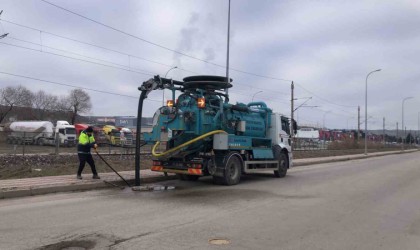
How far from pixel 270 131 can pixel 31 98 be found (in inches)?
3016

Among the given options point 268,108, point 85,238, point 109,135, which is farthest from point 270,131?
point 109,135

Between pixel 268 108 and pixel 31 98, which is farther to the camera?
pixel 31 98

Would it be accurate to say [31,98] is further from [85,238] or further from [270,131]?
[85,238]

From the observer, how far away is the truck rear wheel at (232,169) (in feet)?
45.8

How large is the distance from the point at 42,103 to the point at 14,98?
9.22 meters

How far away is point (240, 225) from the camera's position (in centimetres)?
777

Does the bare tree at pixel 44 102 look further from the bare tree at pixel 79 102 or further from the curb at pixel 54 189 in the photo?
the curb at pixel 54 189

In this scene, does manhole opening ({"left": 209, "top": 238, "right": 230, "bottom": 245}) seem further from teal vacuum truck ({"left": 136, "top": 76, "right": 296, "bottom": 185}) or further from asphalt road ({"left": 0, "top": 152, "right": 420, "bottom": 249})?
teal vacuum truck ({"left": 136, "top": 76, "right": 296, "bottom": 185})

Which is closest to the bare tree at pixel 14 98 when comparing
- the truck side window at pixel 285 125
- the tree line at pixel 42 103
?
the tree line at pixel 42 103

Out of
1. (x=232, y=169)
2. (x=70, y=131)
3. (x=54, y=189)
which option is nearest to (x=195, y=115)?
(x=232, y=169)

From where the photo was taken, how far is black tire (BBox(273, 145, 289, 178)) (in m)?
17.5

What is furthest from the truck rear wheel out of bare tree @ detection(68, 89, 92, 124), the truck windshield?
bare tree @ detection(68, 89, 92, 124)

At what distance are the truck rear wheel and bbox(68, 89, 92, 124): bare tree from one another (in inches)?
3102

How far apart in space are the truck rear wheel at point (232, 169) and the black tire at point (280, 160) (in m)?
3.15
